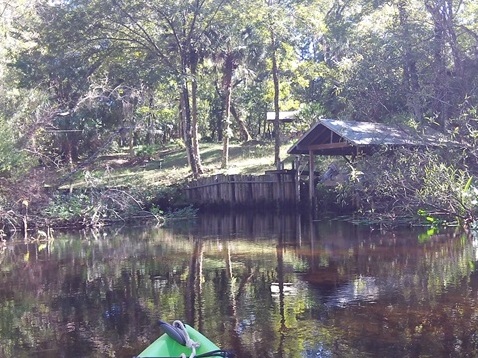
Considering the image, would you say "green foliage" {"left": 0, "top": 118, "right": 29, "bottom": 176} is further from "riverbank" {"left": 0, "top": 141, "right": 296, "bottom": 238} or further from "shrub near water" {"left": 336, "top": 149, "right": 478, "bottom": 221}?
"shrub near water" {"left": 336, "top": 149, "right": 478, "bottom": 221}

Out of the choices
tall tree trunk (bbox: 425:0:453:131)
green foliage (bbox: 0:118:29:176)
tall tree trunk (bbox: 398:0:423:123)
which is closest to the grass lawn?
green foliage (bbox: 0:118:29:176)

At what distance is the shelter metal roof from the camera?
66.5 feet

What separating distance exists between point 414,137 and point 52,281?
1304 centimetres

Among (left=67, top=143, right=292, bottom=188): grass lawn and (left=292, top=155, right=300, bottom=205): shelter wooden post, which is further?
(left=67, top=143, right=292, bottom=188): grass lawn

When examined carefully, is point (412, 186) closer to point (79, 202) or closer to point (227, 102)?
point (79, 202)

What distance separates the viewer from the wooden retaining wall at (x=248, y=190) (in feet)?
84.7

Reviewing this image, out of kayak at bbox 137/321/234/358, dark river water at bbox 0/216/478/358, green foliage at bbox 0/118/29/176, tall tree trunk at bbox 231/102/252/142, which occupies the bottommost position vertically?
dark river water at bbox 0/216/478/358

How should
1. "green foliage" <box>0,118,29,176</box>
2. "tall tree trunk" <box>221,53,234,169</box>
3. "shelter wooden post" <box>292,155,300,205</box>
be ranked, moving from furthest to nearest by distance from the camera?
"tall tree trunk" <box>221,53,234,169</box>
"shelter wooden post" <box>292,155,300,205</box>
"green foliage" <box>0,118,29,176</box>

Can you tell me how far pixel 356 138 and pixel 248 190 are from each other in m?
6.96

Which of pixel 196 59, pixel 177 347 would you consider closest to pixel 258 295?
pixel 177 347

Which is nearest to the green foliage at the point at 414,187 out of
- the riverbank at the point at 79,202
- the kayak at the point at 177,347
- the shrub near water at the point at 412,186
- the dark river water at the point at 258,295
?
Result: the shrub near water at the point at 412,186

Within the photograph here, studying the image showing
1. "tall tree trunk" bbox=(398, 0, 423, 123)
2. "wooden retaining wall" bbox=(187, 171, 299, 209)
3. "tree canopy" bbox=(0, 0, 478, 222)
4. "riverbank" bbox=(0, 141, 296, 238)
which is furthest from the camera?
"tree canopy" bbox=(0, 0, 478, 222)

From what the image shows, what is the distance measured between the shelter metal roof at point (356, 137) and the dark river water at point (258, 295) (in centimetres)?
390

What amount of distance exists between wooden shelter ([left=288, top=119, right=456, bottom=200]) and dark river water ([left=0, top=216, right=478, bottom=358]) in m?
3.89
